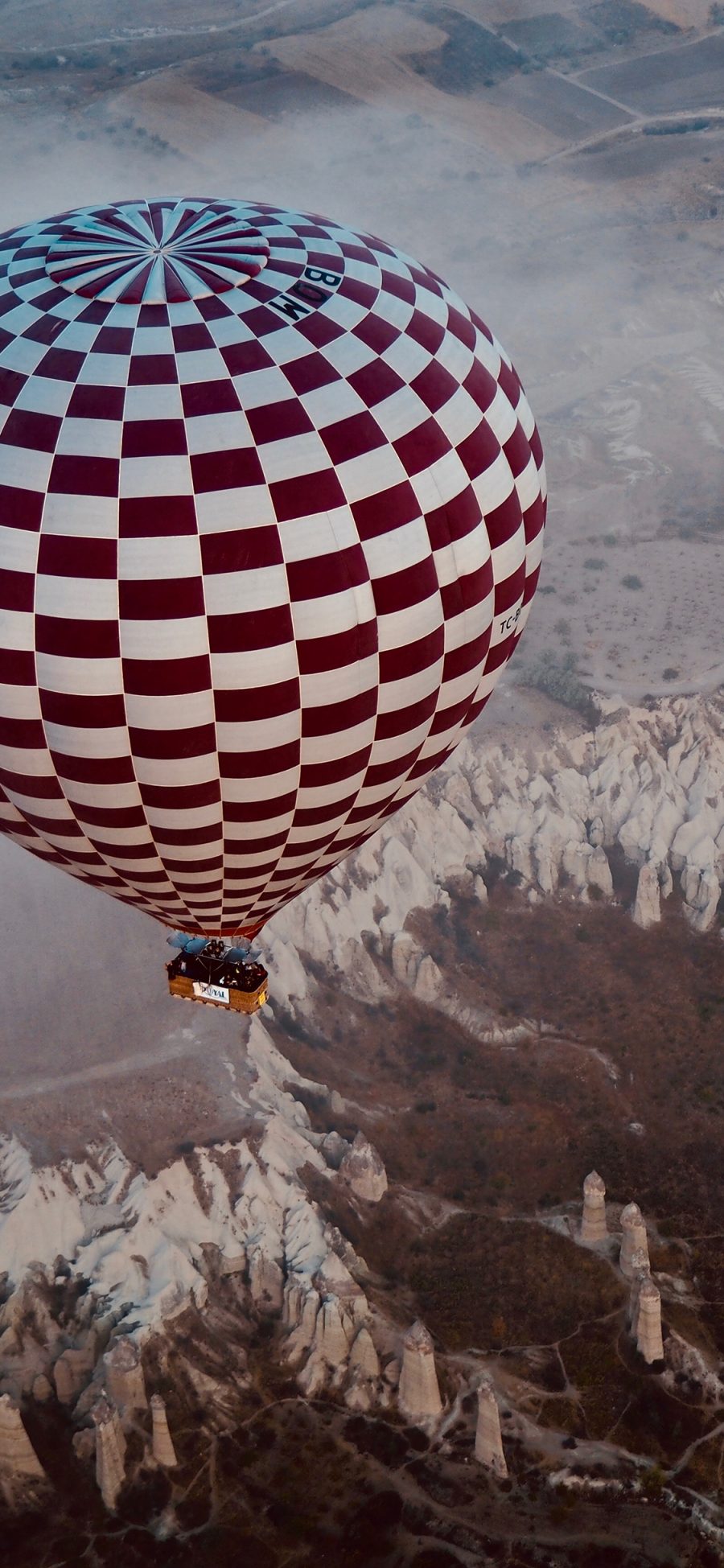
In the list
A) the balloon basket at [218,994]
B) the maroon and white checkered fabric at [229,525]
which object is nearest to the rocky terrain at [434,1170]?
the balloon basket at [218,994]

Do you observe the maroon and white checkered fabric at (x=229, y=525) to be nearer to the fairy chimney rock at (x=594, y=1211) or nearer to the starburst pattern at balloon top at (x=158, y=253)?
the starburst pattern at balloon top at (x=158, y=253)

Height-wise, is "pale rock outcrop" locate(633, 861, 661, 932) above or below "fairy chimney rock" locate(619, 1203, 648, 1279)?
above

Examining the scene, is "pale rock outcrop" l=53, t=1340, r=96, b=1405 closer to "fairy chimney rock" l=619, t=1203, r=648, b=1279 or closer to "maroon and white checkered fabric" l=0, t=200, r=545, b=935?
"fairy chimney rock" l=619, t=1203, r=648, b=1279

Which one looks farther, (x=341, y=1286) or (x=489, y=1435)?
(x=341, y=1286)

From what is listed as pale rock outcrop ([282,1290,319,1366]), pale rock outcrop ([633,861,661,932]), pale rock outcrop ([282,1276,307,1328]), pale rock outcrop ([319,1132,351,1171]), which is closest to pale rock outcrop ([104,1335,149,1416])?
pale rock outcrop ([282,1290,319,1366])

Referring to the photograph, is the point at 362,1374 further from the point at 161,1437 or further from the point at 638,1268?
the point at 638,1268

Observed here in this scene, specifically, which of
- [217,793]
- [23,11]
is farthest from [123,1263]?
[23,11]

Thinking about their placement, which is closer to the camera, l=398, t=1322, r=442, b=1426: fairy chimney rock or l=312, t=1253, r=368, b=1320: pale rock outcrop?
l=398, t=1322, r=442, b=1426: fairy chimney rock

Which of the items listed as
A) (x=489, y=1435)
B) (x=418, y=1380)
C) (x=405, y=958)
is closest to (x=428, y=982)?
(x=405, y=958)

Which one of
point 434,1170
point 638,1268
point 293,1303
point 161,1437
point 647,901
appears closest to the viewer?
point 161,1437
